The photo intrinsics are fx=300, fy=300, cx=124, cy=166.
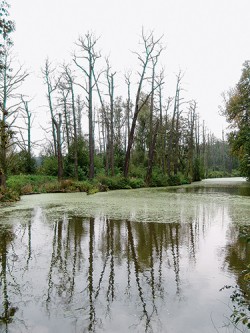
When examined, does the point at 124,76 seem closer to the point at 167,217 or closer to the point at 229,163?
the point at 167,217

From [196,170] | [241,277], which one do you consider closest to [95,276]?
[241,277]

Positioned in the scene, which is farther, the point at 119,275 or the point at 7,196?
the point at 7,196

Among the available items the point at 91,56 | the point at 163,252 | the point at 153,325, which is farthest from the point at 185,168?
the point at 153,325

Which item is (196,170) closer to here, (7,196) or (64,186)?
(64,186)

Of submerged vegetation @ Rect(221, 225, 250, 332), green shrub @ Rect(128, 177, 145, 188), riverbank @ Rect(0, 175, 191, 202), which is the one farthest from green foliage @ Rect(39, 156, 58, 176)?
submerged vegetation @ Rect(221, 225, 250, 332)

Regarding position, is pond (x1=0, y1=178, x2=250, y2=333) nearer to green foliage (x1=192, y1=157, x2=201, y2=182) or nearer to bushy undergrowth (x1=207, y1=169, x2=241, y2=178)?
green foliage (x1=192, y1=157, x2=201, y2=182)

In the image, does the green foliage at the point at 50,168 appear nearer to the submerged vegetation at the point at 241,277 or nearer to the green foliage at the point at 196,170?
the green foliage at the point at 196,170

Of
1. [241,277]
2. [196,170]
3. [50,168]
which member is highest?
[50,168]

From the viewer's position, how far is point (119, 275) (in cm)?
378

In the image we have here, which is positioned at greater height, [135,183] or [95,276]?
[135,183]

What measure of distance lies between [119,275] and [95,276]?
301mm

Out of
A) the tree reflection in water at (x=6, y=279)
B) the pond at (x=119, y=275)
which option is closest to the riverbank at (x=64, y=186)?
the tree reflection in water at (x=6, y=279)

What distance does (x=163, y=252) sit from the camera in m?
4.91

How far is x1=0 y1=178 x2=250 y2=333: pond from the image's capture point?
2.70m
